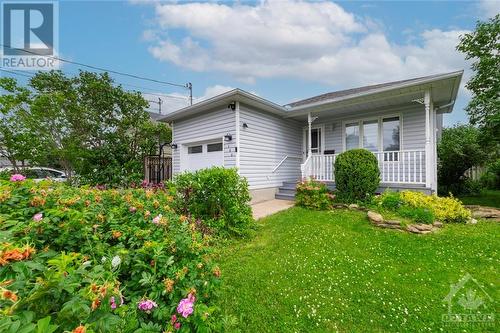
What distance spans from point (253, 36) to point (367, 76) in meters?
7.63

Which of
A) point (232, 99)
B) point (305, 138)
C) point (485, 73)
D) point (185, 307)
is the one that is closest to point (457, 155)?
point (485, 73)

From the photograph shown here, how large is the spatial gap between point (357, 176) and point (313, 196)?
4.24ft

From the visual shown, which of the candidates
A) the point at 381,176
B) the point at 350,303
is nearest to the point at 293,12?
the point at 381,176

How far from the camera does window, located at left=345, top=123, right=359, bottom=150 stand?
8.67 metres

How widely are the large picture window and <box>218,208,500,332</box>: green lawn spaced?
3.65 meters

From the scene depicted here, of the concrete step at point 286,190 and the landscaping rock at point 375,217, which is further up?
the concrete step at point 286,190

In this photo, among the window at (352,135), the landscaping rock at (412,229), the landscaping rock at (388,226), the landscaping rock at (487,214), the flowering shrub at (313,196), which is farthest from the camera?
the window at (352,135)

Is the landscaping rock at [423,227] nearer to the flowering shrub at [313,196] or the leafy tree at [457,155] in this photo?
the flowering shrub at [313,196]

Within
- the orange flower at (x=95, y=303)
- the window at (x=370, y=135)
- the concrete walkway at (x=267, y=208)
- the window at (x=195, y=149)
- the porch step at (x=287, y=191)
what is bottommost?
the concrete walkway at (x=267, y=208)

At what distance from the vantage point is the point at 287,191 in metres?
8.67

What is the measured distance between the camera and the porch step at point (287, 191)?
8352 millimetres

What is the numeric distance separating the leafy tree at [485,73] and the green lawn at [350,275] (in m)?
3.97

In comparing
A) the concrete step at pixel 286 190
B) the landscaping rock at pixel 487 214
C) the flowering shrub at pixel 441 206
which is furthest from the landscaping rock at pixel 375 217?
the concrete step at pixel 286 190

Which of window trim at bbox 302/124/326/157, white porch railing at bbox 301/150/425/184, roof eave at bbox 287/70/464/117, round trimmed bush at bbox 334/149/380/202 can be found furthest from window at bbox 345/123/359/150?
round trimmed bush at bbox 334/149/380/202
